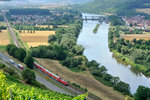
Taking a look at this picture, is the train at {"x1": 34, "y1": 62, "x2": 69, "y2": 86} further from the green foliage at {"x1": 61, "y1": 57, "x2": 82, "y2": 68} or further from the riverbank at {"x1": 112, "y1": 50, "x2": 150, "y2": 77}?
the riverbank at {"x1": 112, "y1": 50, "x2": 150, "y2": 77}

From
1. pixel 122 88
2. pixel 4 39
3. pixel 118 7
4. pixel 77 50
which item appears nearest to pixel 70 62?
pixel 77 50

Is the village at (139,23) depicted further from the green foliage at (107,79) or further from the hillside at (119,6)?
the green foliage at (107,79)

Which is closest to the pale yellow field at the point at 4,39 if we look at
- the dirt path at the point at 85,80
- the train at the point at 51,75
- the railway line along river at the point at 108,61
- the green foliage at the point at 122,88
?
the dirt path at the point at 85,80

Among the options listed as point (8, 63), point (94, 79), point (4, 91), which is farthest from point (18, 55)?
point (4, 91)

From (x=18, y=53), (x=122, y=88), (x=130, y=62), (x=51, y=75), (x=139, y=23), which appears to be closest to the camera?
(x=122, y=88)

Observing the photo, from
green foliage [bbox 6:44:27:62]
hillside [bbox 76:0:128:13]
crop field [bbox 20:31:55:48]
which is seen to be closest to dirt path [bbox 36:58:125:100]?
green foliage [bbox 6:44:27:62]

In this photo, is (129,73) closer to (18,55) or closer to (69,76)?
(69,76)

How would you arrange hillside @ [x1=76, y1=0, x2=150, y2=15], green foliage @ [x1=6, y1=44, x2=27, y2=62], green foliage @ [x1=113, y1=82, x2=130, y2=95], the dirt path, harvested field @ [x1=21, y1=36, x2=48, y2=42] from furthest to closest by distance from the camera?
hillside @ [x1=76, y1=0, x2=150, y2=15] → harvested field @ [x1=21, y1=36, x2=48, y2=42] → green foliage @ [x1=6, y1=44, x2=27, y2=62] → green foliage @ [x1=113, y1=82, x2=130, y2=95] → the dirt path

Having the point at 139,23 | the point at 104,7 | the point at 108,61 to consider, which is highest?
A: the point at 104,7

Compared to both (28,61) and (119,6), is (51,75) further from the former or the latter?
(119,6)
